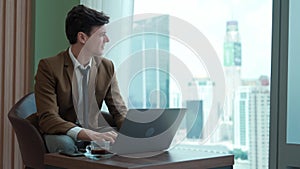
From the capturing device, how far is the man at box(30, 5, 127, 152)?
81.3 inches

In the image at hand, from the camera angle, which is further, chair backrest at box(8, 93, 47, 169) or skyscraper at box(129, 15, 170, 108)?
skyscraper at box(129, 15, 170, 108)

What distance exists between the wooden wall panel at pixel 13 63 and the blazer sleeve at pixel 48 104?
101 cm

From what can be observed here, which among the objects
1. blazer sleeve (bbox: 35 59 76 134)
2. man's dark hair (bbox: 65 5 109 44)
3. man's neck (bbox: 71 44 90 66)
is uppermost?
man's dark hair (bbox: 65 5 109 44)

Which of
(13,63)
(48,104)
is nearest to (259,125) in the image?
(48,104)

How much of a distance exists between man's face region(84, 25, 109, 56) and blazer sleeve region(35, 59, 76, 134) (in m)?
0.22

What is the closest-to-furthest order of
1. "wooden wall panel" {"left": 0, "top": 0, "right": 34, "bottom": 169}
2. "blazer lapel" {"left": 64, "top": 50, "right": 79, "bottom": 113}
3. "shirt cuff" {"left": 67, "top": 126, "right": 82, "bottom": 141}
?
"shirt cuff" {"left": 67, "top": 126, "right": 82, "bottom": 141} → "blazer lapel" {"left": 64, "top": 50, "right": 79, "bottom": 113} → "wooden wall panel" {"left": 0, "top": 0, "right": 34, "bottom": 169}

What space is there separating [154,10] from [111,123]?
918mm

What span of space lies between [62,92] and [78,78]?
0.12m

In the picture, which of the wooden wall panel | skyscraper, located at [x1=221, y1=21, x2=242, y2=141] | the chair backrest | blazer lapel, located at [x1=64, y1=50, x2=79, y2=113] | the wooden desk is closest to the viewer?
the wooden desk

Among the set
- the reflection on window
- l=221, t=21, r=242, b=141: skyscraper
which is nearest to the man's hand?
the reflection on window

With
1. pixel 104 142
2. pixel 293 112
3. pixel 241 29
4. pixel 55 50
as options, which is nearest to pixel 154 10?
pixel 241 29

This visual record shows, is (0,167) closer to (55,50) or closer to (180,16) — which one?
→ (55,50)

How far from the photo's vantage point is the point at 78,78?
7.16 feet

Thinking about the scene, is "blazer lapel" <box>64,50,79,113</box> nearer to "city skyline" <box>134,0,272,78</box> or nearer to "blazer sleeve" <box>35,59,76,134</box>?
"blazer sleeve" <box>35,59,76,134</box>
